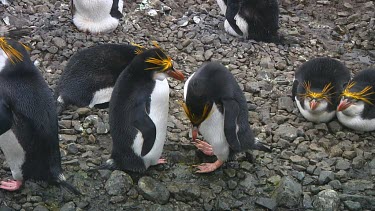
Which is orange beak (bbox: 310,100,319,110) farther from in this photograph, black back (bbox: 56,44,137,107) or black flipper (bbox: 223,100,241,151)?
black back (bbox: 56,44,137,107)

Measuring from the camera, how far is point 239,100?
4.52 m

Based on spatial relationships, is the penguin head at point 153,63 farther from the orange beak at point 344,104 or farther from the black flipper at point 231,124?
the orange beak at point 344,104

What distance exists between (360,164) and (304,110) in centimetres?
70

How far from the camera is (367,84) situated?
5.18 meters

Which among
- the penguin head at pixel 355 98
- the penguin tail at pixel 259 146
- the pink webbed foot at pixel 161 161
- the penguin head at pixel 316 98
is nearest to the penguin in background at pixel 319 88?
the penguin head at pixel 316 98

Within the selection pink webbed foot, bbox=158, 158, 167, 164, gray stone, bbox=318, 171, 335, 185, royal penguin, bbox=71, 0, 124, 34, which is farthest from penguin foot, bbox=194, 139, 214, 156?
royal penguin, bbox=71, 0, 124, 34

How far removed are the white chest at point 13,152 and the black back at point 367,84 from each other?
8.89 ft

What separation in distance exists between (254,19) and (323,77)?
52.0 inches

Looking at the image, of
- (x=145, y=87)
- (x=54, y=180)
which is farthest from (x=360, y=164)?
(x=54, y=180)

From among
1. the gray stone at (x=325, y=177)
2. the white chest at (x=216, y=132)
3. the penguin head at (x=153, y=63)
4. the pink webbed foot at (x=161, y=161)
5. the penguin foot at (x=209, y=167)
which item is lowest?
the pink webbed foot at (x=161, y=161)

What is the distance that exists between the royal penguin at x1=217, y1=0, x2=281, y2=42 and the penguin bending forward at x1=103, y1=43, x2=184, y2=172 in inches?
82.5

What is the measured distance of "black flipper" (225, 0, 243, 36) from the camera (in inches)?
253

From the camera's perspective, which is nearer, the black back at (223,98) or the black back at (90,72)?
the black back at (223,98)

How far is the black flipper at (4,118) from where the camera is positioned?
3889mm
